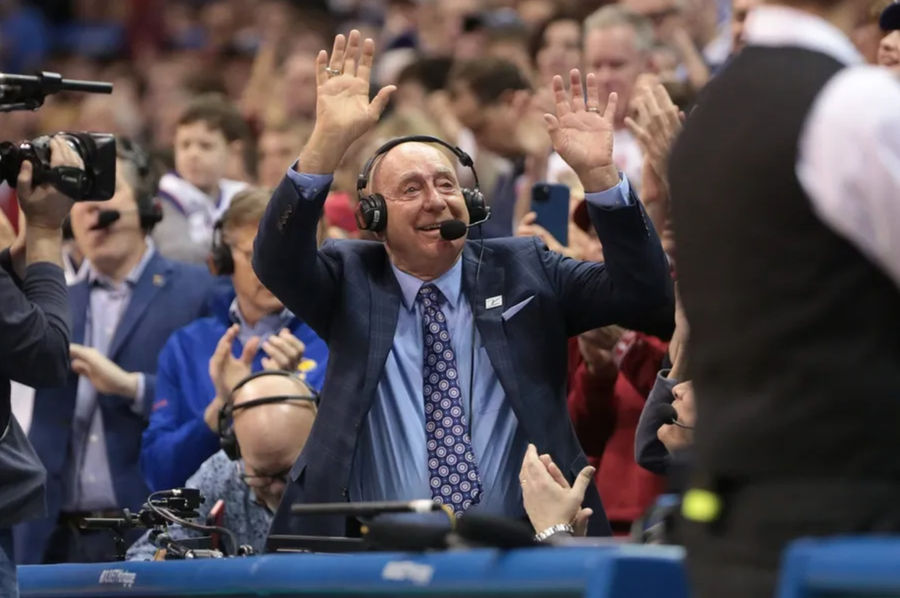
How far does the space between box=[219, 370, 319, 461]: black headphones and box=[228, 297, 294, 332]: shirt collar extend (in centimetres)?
60

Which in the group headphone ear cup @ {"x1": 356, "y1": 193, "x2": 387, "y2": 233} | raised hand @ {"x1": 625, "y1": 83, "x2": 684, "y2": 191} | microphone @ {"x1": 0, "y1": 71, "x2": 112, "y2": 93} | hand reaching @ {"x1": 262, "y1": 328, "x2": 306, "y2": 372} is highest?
microphone @ {"x1": 0, "y1": 71, "x2": 112, "y2": 93}

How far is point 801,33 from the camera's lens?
8.70 feet

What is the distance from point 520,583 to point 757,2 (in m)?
1.02

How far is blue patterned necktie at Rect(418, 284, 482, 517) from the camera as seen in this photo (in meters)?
4.54

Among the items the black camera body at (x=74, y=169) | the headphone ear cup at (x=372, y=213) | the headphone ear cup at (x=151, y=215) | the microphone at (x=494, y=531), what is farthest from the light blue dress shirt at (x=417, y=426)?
the headphone ear cup at (x=151, y=215)

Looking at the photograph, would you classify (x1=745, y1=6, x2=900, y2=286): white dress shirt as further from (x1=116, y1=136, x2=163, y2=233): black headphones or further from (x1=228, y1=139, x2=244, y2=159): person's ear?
(x1=228, y1=139, x2=244, y2=159): person's ear

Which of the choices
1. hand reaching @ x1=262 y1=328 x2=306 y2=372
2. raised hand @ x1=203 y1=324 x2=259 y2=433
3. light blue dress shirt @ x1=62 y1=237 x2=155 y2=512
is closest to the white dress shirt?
hand reaching @ x1=262 y1=328 x2=306 y2=372

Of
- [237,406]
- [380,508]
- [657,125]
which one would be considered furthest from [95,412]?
[380,508]

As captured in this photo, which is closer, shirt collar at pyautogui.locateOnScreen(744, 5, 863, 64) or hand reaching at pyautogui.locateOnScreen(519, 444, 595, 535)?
shirt collar at pyautogui.locateOnScreen(744, 5, 863, 64)

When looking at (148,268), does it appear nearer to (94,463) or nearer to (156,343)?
(156,343)

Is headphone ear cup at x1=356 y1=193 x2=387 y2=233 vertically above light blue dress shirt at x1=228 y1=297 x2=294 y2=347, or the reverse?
headphone ear cup at x1=356 y1=193 x2=387 y2=233

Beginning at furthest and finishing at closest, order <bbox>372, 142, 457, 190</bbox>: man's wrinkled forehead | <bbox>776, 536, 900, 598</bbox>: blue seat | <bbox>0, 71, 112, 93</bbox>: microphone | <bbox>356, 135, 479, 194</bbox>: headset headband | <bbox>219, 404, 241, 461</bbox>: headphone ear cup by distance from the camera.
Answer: <bbox>219, 404, 241, 461</bbox>: headphone ear cup → <bbox>356, 135, 479, 194</bbox>: headset headband → <bbox>372, 142, 457, 190</bbox>: man's wrinkled forehead → <bbox>0, 71, 112, 93</bbox>: microphone → <bbox>776, 536, 900, 598</bbox>: blue seat

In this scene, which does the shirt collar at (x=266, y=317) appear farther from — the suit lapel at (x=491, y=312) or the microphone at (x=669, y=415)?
the microphone at (x=669, y=415)

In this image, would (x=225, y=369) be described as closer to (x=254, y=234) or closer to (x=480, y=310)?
(x=254, y=234)
